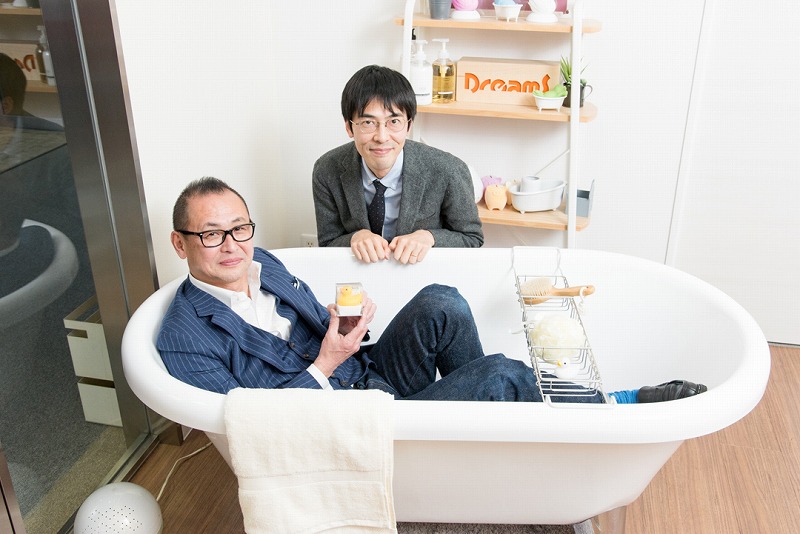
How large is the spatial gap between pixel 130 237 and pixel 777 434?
1913 millimetres

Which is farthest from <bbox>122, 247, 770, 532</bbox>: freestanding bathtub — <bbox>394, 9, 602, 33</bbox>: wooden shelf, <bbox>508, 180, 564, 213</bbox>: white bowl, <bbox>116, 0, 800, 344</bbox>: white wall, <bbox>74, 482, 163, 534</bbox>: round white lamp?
<bbox>394, 9, 602, 33</bbox>: wooden shelf

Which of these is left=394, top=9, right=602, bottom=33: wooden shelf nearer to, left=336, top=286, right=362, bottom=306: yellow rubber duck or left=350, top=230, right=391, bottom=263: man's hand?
left=350, top=230, right=391, bottom=263: man's hand

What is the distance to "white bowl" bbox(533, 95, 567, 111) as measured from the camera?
7.38ft

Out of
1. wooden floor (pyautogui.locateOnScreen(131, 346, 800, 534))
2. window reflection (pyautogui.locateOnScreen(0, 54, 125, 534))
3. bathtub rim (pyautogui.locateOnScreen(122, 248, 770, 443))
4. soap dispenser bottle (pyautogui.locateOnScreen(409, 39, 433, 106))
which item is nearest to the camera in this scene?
bathtub rim (pyautogui.locateOnScreen(122, 248, 770, 443))

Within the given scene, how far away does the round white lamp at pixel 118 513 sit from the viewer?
1575 mm

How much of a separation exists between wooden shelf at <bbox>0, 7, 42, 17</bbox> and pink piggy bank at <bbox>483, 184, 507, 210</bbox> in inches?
55.7

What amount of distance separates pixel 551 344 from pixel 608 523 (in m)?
0.43

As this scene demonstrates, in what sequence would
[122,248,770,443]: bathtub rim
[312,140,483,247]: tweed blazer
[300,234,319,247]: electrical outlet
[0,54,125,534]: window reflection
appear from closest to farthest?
[122,248,770,443]: bathtub rim
[0,54,125,534]: window reflection
[312,140,483,247]: tweed blazer
[300,234,319,247]: electrical outlet

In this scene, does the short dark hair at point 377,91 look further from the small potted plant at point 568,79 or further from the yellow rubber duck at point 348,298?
the small potted plant at point 568,79

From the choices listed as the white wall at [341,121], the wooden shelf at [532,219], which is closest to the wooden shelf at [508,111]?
the white wall at [341,121]

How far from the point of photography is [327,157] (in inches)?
81.9

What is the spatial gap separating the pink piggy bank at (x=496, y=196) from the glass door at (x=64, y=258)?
1121 millimetres

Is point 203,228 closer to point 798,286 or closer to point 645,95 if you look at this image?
point 645,95

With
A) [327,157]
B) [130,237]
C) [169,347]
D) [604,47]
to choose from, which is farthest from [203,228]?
[604,47]
